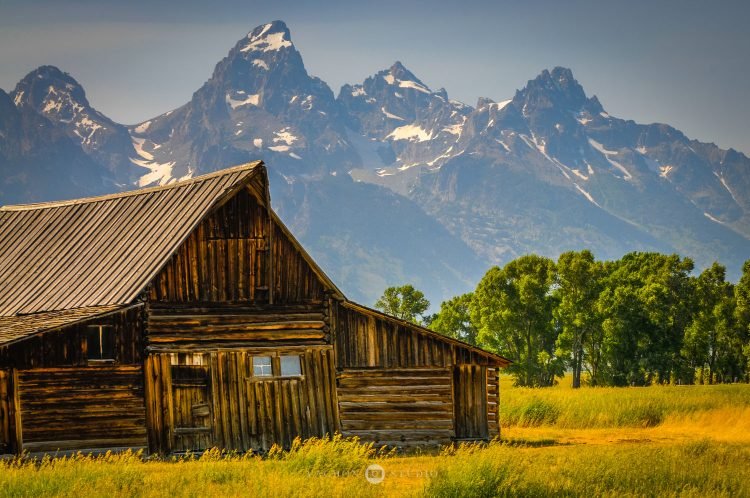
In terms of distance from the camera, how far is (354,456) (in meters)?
23.0

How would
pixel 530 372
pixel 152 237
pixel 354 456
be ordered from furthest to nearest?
pixel 530 372
pixel 152 237
pixel 354 456

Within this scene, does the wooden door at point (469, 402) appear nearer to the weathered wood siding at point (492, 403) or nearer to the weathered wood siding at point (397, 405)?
the weathered wood siding at point (492, 403)

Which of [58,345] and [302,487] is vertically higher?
[58,345]

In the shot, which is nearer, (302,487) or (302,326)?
(302,487)

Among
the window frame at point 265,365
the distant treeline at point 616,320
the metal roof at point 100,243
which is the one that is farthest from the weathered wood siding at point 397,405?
the distant treeline at point 616,320

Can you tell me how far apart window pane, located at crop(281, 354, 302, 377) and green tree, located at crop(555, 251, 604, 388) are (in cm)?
3681

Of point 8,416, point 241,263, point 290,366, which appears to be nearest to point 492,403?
point 290,366

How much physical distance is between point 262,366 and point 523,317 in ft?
144

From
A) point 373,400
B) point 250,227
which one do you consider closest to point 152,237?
point 250,227

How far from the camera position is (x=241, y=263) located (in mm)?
30062

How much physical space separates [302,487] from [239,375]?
33.8 feet

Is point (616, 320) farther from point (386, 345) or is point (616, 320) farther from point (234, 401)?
point (234, 401)

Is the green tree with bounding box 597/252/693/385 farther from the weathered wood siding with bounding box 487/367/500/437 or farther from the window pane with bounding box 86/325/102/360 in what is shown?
the window pane with bounding box 86/325/102/360

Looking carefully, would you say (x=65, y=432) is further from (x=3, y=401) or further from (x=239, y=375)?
(x=239, y=375)
